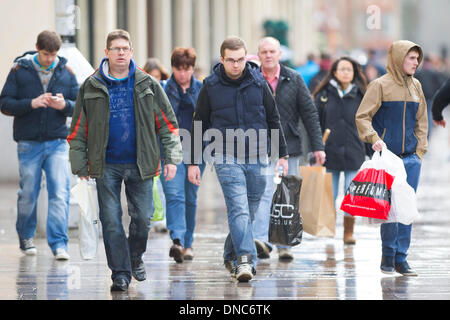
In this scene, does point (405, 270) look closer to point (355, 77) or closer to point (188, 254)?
point (188, 254)

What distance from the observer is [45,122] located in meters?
10.2

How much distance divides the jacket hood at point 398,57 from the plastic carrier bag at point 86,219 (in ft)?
8.63

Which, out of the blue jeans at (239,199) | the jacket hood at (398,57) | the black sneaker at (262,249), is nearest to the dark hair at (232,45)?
the blue jeans at (239,199)

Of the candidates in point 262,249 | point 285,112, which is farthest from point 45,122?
point 262,249

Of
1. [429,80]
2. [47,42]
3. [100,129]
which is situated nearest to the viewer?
[100,129]

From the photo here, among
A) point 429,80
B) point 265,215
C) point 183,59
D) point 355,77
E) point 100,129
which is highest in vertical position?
point 183,59

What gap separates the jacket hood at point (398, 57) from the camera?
352 inches

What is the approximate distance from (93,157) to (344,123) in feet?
12.5

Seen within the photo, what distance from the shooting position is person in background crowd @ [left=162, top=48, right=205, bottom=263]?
10102 millimetres

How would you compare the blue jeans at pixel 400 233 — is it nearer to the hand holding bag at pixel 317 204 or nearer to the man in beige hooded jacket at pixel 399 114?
the man in beige hooded jacket at pixel 399 114

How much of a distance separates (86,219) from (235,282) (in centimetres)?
129

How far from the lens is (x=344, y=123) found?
11.3 m

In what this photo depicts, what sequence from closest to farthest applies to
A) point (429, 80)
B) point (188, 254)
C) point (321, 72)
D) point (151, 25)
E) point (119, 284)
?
point (119, 284)
point (188, 254)
point (321, 72)
point (429, 80)
point (151, 25)
